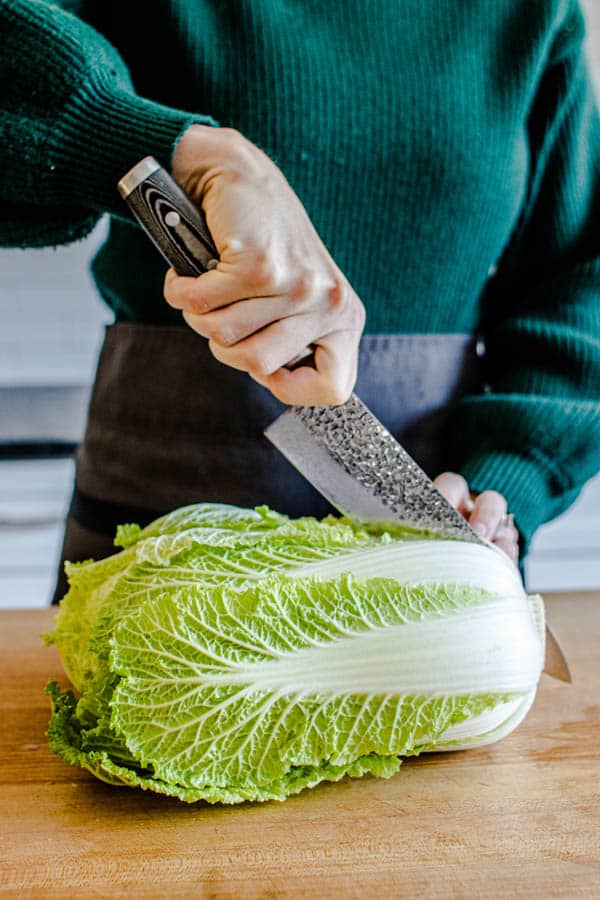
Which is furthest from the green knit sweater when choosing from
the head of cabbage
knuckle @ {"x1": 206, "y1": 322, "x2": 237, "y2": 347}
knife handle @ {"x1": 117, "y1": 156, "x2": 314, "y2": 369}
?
the head of cabbage

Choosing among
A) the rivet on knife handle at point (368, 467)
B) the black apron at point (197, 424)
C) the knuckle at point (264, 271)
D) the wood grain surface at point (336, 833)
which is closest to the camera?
the wood grain surface at point (336, 833)

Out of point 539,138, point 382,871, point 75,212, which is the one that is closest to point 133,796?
point 382,871

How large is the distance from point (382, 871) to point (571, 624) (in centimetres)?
68

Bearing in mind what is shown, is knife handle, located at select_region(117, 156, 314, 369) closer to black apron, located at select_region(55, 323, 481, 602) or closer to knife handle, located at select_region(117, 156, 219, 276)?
knife handle, located at select_region(117, 156, 219, 276)

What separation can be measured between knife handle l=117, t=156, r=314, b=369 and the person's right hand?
0.05ft

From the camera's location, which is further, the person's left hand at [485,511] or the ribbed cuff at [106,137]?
the person's left hand at [485,511]

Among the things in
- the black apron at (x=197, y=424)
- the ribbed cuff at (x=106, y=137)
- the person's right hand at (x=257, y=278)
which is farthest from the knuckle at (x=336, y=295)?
the black apron at (x=197, y=424)

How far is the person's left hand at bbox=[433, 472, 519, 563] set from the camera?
1.08m

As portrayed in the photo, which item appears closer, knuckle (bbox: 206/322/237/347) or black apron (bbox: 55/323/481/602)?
knuckle (bbox: 206/322/237/347)

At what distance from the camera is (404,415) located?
1258mm

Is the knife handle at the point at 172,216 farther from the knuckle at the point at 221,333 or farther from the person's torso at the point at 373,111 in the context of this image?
the person's torso at the point at 373,111

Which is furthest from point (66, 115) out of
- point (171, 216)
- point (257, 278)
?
point (257, 278)

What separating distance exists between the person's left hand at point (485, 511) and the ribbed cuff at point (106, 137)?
543mm

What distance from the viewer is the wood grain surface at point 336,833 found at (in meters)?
0.68
